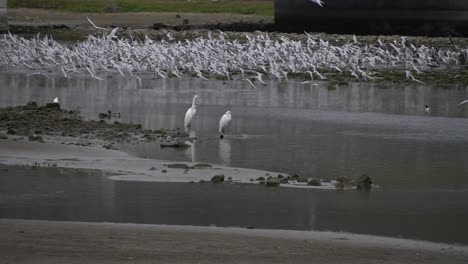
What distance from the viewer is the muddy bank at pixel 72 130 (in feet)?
51.7

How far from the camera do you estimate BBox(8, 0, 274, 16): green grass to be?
58066 mm

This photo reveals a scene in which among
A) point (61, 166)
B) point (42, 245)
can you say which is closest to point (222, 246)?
point (42, 245)

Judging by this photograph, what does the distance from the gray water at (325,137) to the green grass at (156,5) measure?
29.2m

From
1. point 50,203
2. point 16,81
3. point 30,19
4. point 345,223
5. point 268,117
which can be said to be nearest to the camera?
point 345,223

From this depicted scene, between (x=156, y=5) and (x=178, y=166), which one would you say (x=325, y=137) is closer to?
(x=178, y=166)

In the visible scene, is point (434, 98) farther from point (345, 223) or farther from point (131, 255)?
point (131, 255)

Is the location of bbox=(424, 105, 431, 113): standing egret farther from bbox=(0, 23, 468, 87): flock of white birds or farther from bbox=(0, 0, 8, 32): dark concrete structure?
bbox=(0, 0, 8, 32): dark concrete structure

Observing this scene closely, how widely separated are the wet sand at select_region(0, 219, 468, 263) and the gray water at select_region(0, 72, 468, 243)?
480 mm

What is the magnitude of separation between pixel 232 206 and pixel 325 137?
6559 mm

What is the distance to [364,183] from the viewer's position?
480 inches

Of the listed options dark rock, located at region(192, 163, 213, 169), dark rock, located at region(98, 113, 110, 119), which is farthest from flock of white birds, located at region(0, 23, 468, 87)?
dark rock, located at region(192, 163, 213, 169)

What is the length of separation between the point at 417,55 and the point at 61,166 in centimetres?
2046

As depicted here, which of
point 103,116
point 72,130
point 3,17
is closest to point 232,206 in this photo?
point 72,130

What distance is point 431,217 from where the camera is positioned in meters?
10.6
